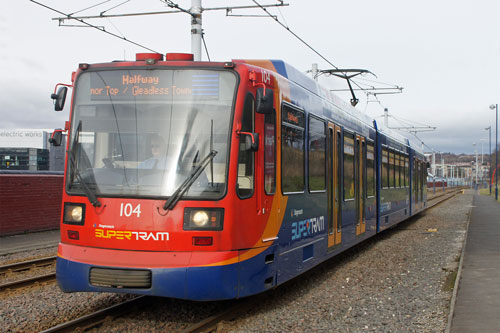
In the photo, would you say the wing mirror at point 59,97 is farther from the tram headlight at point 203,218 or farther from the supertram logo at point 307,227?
the supertram logo at point 307,227

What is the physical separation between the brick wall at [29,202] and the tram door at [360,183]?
32.5ft

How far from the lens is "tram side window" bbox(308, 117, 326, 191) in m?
8.53

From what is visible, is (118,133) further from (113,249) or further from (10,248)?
(10,248)

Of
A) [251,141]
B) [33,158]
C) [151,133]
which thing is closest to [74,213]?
[151,133]

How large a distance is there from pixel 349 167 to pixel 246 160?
15.8 ft

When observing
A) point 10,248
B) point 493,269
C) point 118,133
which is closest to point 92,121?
point 118,133

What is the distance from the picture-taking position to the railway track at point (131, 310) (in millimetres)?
6083

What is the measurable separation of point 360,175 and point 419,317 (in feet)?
16.6

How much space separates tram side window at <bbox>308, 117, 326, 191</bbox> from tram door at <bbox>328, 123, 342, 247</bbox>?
37 centimetres

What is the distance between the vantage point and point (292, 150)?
773 cm

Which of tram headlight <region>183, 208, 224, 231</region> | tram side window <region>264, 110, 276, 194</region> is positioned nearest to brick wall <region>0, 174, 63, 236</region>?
tram side window <region>264, 110, 276, 194</region>

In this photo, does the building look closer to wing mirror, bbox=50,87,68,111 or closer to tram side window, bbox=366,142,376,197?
tram side window, bbox=366,142,376,197

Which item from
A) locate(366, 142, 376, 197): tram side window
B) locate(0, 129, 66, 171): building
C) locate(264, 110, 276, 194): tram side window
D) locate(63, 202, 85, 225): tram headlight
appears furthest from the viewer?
locate(0, 129, 66, 171): building

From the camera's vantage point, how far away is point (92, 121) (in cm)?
673
